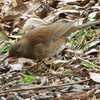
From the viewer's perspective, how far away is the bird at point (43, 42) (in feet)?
19.0

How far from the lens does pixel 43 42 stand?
5.91m

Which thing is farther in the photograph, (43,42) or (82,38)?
(82,38)

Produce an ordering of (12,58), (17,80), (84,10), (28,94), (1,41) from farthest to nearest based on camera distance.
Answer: (84,10), (1,41), (12,58), (17,80), (28,94)

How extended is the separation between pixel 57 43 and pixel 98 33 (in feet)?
2.39

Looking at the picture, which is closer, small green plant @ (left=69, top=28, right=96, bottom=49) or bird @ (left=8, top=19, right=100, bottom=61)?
bird @ (left=8, top=19, right=100, bottom=61)

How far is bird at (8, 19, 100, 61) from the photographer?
227 inches

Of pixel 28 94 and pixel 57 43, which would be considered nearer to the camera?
pixel 28 94

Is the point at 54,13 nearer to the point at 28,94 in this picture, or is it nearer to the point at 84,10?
the point at 84,10

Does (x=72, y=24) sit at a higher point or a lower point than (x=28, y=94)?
higher

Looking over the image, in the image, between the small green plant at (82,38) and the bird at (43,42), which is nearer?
the bird at (43,42)

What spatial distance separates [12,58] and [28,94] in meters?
0.84

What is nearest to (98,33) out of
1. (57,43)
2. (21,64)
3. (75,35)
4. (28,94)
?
(75,35)

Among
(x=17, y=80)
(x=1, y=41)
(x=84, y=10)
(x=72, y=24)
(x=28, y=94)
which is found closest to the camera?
(x=28, y=94)

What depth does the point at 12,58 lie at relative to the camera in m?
5.70
